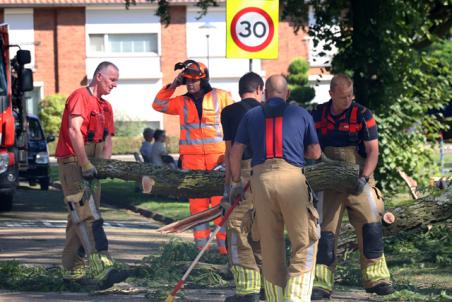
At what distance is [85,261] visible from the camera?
400 inches

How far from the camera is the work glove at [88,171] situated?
9.60 metres

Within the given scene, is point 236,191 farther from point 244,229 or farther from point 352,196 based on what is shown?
point 352,196

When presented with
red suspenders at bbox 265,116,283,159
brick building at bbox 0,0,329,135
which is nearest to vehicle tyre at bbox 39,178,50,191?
red suspenders at bbox 265,116,283,159

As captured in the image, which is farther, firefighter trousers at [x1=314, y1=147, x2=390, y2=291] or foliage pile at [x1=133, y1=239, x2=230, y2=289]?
foliage pile at [x1=133, y1=239, x2=230, y2=289]

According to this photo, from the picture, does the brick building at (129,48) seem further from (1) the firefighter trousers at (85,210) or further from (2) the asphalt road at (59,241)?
(1) the firefighter trousers at (85,210)

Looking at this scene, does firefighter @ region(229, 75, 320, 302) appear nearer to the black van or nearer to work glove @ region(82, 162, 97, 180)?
work glove @ region(82, 162, 97, 180)

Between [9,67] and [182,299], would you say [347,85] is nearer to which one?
[182,299]

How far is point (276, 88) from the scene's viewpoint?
324 inches

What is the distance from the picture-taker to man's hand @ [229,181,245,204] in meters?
8.58

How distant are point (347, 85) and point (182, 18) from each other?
43298 mm

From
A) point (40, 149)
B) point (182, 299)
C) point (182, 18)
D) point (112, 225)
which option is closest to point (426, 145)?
point (112, 225)

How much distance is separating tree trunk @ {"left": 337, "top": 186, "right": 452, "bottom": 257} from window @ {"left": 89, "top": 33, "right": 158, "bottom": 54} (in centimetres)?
4238

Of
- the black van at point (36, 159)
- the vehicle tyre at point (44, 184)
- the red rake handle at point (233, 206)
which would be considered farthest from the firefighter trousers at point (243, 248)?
the vehicle tyre at point (44, 184)

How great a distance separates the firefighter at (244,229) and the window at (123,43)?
4298 centimetres
